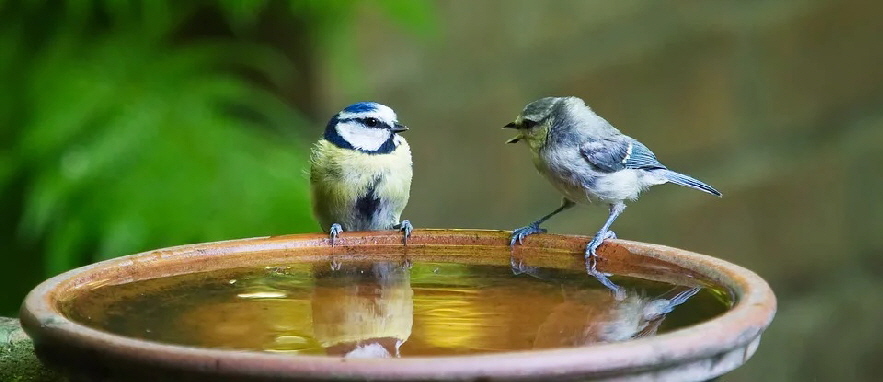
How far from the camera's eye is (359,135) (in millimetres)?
2799

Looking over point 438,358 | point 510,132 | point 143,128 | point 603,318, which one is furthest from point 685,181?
point 438,358

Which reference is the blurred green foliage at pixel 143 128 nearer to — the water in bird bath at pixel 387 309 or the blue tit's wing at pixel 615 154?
the blue tit's wing at pixel 615 154

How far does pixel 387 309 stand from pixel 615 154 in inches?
44.2

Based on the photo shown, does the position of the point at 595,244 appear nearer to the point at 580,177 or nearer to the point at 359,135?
the point at 580,177

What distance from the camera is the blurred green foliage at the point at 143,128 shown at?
299 cm

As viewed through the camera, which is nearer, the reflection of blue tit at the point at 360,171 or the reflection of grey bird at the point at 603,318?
the reflection of grey bird at the point at 603,318

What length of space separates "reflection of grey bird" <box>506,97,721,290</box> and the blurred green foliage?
79 cm

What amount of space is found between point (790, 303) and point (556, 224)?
1.27 meters

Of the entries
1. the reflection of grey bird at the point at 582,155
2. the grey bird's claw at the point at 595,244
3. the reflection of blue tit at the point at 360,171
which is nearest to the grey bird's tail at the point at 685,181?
the reflection of grey bird at the point at 582,155

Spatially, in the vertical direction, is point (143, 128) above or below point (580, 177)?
above

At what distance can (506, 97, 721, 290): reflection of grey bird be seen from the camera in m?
2.67

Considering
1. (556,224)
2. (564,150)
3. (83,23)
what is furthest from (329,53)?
(556,224)

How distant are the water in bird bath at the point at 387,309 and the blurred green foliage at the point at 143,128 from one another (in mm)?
1073

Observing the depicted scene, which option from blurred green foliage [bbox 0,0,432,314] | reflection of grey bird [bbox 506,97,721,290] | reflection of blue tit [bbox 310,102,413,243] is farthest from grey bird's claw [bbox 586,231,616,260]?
blurred green foliage [bbox 0,0,432,314]
